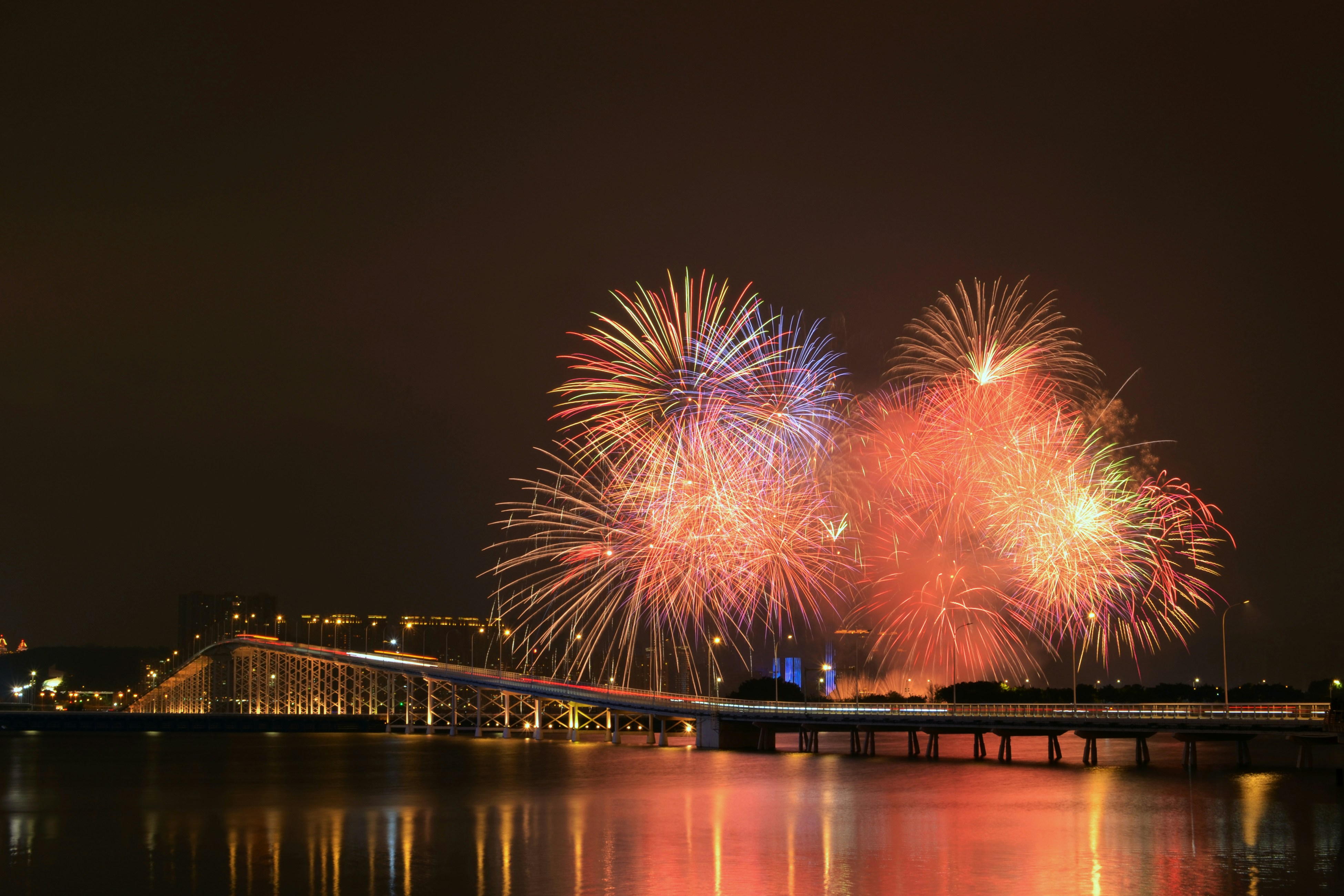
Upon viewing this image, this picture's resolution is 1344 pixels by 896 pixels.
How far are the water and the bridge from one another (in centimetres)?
218

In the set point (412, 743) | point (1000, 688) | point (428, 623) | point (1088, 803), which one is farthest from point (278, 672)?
point (1088, 803)

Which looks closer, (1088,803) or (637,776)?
(1088,803)

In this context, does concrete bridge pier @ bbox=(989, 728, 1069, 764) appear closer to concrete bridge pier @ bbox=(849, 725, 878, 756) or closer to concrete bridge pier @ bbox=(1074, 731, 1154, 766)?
concrete bridge pier @ bbox=(1074, 731, 1154, 766)

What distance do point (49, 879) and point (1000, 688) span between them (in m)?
78.5

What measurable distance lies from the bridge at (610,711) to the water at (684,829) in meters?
2.18

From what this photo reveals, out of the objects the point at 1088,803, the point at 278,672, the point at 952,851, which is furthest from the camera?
the point at 278,672

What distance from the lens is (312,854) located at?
3070 cm

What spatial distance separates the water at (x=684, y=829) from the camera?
2623 centimetres

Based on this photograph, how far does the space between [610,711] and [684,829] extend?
60.5m

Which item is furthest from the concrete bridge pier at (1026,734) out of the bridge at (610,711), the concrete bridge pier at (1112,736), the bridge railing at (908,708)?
the concrete bridge pier at (1112,736)

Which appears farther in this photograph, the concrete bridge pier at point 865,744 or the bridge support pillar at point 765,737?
the bridge support pillar at point 765,737

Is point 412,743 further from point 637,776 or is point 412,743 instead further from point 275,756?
point 637,776

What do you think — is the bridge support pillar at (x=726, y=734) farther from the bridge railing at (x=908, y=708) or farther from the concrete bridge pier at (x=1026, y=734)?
the concrete bridge pier at (x=1026, y=734)

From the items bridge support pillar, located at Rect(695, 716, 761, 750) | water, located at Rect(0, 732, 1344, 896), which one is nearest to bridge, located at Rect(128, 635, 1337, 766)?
bridge support pillar, located at Rect(695, 716, 761, 750)
